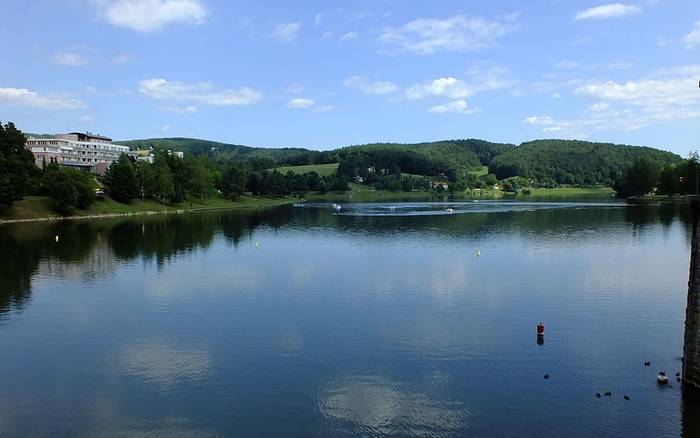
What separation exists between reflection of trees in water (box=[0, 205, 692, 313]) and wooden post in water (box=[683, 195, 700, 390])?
5107 centimetres

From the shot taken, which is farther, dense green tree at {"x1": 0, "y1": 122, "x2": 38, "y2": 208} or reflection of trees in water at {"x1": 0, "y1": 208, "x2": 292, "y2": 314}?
dense green tree at {"x1": 0, "y1": 122, "x2": 38, "y2": 208}

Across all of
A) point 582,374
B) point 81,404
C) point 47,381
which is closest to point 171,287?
point 47,381

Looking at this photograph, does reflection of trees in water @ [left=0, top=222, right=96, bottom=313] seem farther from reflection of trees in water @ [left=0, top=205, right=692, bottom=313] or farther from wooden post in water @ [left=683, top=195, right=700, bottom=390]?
wooden post in water @ [left=683, top=195, right=700, bottom=390]

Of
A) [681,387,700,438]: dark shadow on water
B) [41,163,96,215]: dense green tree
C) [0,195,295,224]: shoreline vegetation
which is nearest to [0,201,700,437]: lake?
[681,387,700,438]: dark shadow on water

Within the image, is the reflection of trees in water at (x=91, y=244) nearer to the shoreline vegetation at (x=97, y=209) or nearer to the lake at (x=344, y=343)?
the lake at (x=344, y=343)

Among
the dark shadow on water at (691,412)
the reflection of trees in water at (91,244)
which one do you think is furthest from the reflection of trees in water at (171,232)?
the dark shadow on water at (691,412)

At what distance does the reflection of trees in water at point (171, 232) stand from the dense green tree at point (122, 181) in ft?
44.8

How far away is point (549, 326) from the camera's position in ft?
133

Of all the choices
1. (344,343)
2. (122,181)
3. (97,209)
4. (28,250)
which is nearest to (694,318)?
(344,343)

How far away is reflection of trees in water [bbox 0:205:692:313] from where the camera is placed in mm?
70688

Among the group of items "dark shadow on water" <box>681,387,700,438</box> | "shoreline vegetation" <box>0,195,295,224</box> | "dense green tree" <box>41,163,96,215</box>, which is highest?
"dense green tree" <box>41,163,96,215</box>

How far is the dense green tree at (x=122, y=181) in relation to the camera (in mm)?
155375

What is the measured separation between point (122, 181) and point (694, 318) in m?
154

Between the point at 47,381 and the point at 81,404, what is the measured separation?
15.4ft
